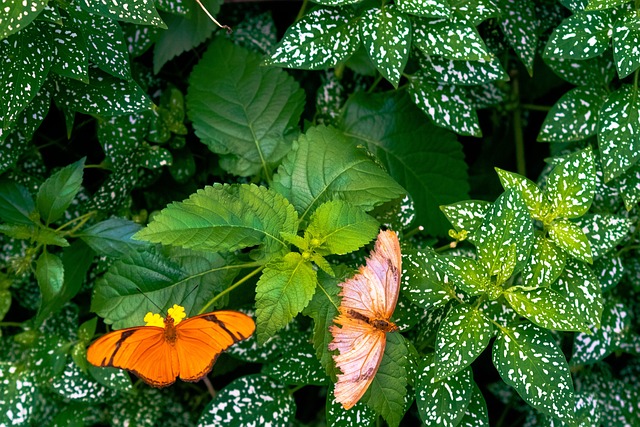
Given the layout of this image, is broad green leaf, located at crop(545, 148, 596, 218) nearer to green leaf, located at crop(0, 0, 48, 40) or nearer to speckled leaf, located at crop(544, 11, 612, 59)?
speckled leaf, located at crop(544, 11, 612, 59)

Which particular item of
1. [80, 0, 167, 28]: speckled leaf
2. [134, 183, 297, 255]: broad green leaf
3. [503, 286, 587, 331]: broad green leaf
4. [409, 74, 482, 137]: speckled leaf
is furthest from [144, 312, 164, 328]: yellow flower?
[409, 74, 482, 137]: speckled leaf

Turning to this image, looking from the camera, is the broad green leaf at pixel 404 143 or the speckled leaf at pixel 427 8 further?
the broad green leaf at pixel 404 143

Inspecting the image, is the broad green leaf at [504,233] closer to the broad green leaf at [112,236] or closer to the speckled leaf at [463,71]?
the speckled leaf at [463,71]

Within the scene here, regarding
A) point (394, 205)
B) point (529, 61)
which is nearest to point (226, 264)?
point (394, 205)

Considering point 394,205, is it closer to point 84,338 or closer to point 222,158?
point 222,158

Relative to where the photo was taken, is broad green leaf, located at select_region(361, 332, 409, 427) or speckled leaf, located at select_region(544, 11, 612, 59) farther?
speckled leaf, located at select_region(544, 11, 612, 59)

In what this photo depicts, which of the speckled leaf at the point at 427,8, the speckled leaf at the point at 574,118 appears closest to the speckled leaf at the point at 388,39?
the speckled leaf at the point at 427,8

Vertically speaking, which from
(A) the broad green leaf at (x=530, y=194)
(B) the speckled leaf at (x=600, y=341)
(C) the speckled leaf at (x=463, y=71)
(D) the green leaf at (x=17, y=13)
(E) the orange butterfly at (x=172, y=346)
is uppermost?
(D) the green leaf at (x=17, y=13)
